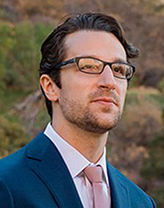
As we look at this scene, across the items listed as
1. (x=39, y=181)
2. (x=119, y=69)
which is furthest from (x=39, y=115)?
(x=39, y=181)

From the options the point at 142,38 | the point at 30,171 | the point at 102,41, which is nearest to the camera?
the point at 30,171

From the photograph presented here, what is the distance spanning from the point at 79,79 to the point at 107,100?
16 cm

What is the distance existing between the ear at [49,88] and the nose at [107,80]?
24 centimetres

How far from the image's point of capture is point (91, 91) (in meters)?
2.12

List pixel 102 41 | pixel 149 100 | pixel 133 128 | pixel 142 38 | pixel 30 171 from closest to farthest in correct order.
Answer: pixel 30 171 < pixel 102 41 < pixel 133 128 < pixel 149 100 < pixel 142 38

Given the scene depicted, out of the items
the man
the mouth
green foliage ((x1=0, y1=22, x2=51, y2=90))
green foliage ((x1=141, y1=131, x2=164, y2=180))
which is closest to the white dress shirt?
the man

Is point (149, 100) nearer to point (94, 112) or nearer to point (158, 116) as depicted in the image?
point (158, 116)

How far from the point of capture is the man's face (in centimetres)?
211

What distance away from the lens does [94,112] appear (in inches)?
82.8

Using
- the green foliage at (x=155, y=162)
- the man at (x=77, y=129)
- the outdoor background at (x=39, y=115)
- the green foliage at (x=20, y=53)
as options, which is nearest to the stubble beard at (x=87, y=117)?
the man at (x=77, y=129)

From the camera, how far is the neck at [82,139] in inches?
85.1

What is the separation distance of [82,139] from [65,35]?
52 cm

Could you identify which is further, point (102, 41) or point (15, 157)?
point (102, 41)

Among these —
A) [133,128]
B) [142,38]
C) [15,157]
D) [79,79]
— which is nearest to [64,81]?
[79,79]
